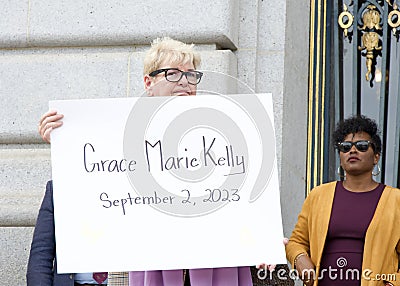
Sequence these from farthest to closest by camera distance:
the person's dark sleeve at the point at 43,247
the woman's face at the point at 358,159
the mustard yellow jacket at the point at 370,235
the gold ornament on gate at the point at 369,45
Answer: the gold ornament on gate at the point at 369,45 → the woman's face at the point at 358,159 → the mustard yellow jacket at the point at 370,235 → the person's dark sleeve at the point at 43,247

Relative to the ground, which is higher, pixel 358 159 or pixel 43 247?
pixel 358 159

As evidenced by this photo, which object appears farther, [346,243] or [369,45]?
[369,45]

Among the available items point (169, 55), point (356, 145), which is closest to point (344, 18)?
point (356, 145)

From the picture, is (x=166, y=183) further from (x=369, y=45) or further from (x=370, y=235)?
(x=369, y=45)

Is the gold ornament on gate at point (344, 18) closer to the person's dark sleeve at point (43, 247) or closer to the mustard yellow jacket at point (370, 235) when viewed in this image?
the mustard yellow jacket at point (370, 235)

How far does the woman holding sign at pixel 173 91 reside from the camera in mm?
3432

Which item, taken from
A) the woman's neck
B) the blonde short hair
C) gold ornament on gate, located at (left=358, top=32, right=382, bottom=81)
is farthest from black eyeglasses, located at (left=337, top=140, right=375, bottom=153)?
the blonde short hair

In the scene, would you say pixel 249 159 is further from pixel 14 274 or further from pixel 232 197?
pixel 14 274

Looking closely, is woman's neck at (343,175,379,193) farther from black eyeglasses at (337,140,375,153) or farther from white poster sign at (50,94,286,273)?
white poster sign at (50,94,286,273)

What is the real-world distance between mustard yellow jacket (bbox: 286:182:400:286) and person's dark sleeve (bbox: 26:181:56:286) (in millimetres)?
1593

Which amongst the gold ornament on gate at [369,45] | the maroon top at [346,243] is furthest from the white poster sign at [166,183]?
the gold ornament on gate at [369,45]

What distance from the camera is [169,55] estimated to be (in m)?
3.64

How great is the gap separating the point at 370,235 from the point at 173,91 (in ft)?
5.59

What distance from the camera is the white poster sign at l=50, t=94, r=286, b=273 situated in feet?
11.3
